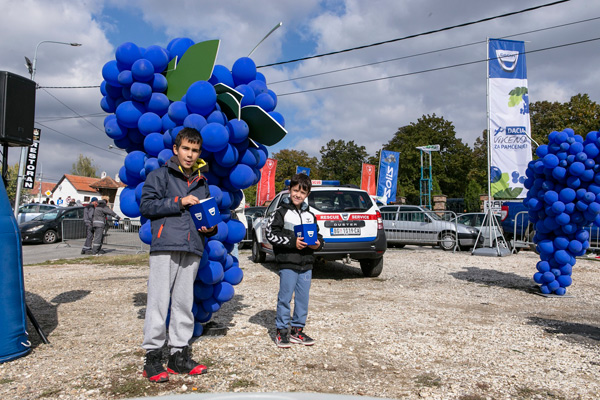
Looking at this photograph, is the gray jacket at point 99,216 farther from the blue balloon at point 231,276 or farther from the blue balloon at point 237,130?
the blue balloon at point 237,130

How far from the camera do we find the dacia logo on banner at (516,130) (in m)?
12.0

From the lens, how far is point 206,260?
3.86m

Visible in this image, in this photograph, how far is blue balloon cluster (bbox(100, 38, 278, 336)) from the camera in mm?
3914

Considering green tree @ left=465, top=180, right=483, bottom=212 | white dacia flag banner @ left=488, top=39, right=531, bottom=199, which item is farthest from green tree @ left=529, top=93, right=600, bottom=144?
white dacia flag banner @ left=488, top=39, right=531, bottom=199

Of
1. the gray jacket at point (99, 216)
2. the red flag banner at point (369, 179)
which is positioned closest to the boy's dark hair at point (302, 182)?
the gray jacket at point (99, 216)

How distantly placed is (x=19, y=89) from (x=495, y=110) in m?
11.4

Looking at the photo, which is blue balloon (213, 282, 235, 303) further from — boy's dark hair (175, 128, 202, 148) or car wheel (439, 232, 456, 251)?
car wheel (439, 232, 456, 251)

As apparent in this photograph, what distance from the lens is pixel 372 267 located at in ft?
29.1

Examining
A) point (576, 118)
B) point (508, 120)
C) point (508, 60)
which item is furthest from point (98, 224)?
point (576, 118)

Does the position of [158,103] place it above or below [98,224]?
above

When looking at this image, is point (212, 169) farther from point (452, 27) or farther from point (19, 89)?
point (452, 27)

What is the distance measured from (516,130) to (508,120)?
0.35m

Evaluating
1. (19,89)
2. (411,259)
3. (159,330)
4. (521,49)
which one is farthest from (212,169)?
(521,49)

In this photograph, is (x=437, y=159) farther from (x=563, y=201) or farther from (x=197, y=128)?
(x=197, y=128)
